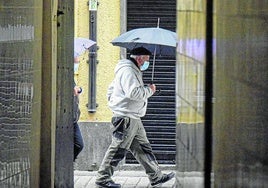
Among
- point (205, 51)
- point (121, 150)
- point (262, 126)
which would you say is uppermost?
point (205, 51)

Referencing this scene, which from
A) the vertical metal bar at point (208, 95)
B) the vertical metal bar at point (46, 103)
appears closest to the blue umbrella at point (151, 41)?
the vertical metal bar at point (46, 103)

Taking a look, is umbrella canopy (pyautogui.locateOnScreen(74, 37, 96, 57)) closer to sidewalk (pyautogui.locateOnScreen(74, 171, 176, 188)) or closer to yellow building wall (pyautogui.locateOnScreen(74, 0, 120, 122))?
yellow building wall (pyautogui.locateOnScreen(74, 0, 120, 122))

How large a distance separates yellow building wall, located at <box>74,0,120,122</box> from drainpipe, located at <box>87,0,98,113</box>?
62mm

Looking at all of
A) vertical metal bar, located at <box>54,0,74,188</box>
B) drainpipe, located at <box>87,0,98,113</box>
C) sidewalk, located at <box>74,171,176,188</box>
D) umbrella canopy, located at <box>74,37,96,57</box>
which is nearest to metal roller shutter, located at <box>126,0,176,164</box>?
drainpipe, located at <box>87,0,98,113</box>

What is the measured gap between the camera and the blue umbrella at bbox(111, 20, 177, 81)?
39.9 feet

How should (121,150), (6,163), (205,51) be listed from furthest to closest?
1. (121,150)
2. (6,163)
3. (205,51)

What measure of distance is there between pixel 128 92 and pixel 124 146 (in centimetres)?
70

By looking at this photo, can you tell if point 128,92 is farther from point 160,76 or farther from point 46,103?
point 46,103

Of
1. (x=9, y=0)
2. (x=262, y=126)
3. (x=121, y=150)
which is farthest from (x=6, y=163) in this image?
(x=121, y=150)

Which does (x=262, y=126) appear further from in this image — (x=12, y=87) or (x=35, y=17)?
(x=35, y=17)

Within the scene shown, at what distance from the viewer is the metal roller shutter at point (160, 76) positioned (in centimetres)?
1461

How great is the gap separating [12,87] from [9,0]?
53 centimetres

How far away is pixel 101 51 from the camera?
1443cm

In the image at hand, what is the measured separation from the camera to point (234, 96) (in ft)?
12.2
